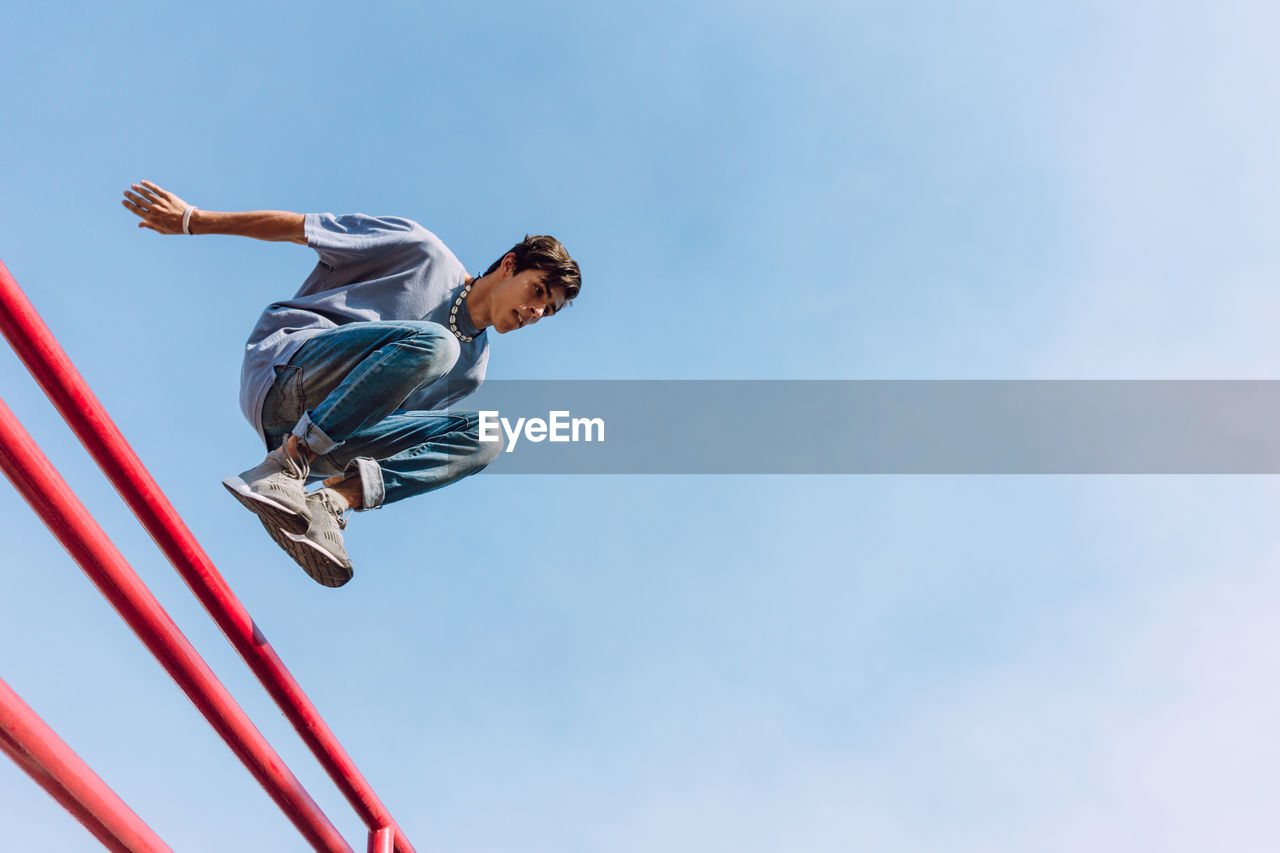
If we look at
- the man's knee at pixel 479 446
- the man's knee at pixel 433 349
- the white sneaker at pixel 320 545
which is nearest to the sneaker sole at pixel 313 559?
the white sneaker at pixel 320 545

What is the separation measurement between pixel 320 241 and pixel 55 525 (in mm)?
1678

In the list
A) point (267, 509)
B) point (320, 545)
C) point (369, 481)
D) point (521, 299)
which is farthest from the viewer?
point (521, 299)

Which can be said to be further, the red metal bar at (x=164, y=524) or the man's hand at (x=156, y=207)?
the man's hand at (x=156, y=207)

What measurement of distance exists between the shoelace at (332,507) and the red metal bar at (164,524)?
58cm

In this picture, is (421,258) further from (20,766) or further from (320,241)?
(20,766)

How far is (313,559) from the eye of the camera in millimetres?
3225

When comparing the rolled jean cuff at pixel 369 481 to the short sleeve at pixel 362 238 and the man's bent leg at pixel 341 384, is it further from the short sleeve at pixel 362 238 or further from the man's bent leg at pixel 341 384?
the short sleeve at pixel 362 238

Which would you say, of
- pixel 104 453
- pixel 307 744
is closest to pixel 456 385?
pixel 307 744

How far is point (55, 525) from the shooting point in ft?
7.32

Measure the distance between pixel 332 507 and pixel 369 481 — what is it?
250mm

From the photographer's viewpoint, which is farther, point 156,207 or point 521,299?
point 521,299

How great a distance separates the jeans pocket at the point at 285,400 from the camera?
339 centimetres

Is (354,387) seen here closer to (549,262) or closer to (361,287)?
(361,287)

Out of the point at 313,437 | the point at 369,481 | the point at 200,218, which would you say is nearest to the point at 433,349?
the point at 313,437
